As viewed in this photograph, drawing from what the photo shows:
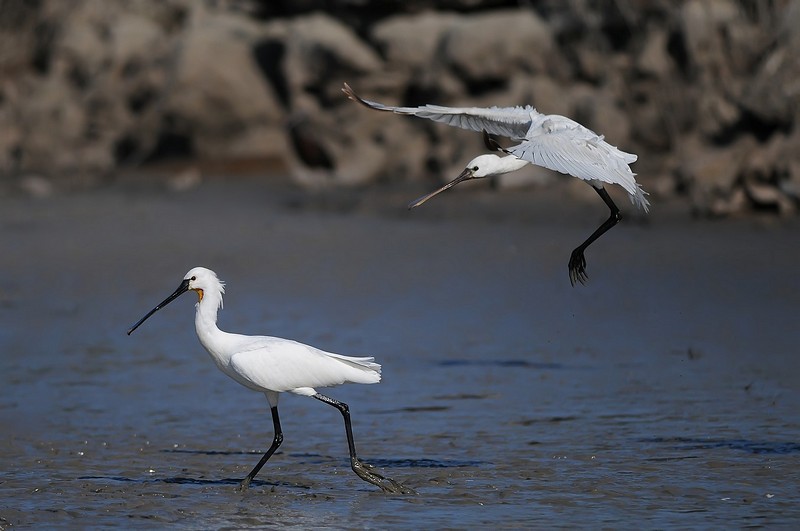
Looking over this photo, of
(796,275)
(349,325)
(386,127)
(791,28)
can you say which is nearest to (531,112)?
(349,325)

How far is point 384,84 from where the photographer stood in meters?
21.3

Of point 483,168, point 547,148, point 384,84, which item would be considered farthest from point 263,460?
point 384,84

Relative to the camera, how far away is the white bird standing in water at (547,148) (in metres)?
7.70

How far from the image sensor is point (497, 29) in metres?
20.3

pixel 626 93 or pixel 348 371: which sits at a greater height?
pixel 626 93

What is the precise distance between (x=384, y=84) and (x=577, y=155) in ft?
44.7

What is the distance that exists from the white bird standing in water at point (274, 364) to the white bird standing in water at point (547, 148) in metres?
1.35

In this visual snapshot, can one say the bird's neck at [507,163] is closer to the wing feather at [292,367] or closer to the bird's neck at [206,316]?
the wing feather at [292,367]

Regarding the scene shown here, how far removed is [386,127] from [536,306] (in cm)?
866

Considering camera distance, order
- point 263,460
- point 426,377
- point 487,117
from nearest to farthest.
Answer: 1. point 263,460
2. point 487,117
3. point 426,377

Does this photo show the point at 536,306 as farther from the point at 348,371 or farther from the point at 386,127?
the point at 386,127

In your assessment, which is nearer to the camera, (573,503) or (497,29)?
(573,503)

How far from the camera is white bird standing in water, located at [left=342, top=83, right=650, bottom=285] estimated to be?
770cm

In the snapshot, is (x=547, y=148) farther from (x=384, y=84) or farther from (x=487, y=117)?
(x=384, y=84)
